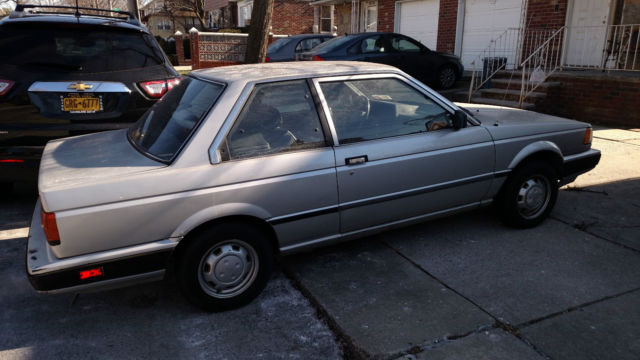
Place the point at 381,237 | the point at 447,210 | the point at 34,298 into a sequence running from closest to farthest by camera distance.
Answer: the point at 34,298, the point at 447,210, the point at 381,237

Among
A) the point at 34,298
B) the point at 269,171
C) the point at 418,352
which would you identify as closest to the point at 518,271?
the point at 418,352

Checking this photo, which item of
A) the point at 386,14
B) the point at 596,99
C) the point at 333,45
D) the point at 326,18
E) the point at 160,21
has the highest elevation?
the point at 160,21

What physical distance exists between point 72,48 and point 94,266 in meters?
2.71

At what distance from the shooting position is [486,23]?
13.3 metres

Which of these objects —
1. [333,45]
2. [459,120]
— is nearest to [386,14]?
[333,45]

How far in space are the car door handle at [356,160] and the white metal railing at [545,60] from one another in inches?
293

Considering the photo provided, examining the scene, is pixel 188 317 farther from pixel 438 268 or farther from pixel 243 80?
pixel 438 268

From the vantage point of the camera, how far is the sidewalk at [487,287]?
9.60 feet

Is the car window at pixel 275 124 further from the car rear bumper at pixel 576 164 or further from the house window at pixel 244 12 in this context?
the house window at pixel 244 12

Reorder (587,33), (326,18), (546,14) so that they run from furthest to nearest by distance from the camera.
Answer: (326,18), (546,14), (587,33)

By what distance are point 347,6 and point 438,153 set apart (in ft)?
60.8

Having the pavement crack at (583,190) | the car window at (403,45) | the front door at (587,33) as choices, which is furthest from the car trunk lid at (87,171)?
the front door at (587,33)

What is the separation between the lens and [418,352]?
112 inches

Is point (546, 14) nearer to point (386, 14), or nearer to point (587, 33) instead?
point (587, 33)
